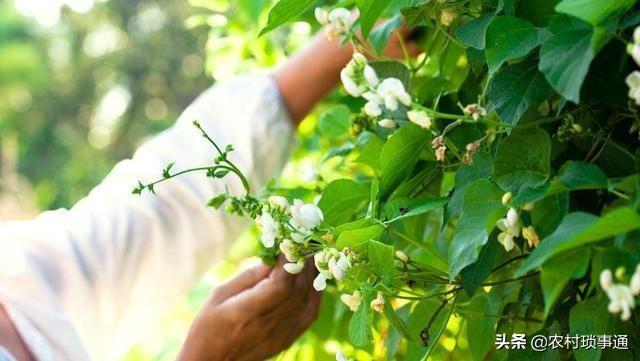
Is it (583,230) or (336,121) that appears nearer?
(583,230)

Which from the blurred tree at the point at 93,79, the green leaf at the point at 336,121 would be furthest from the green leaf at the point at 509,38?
the blurred tree at the point at 93,79

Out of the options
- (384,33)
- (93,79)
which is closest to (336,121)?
(384,33)

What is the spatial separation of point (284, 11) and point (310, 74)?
1.65 ft

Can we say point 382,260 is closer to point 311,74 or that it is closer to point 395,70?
point 395,70

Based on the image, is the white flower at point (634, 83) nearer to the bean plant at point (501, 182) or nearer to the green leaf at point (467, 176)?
the bean plant at point (501, 182)

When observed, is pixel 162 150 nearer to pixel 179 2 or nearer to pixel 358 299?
pixel 358 299

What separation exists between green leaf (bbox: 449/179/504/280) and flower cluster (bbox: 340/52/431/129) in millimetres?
40

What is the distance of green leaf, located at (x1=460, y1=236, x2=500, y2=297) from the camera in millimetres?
463

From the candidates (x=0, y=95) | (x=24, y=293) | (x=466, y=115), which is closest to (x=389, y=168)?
(x=466, y=115)

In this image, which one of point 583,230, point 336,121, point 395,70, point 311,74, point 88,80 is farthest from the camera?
point 88,80

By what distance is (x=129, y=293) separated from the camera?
3.33ft

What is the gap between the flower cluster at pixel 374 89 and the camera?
0.44 meters

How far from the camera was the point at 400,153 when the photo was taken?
497mm

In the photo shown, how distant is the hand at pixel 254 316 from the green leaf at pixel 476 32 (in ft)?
0.95
